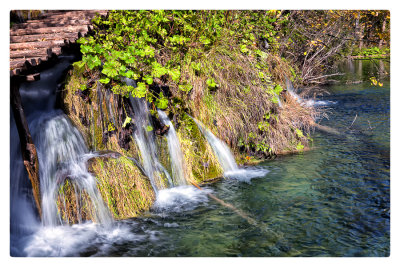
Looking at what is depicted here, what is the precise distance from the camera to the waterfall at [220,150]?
724 cm

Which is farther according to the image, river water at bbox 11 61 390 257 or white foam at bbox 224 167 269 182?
white foam at bbox 224 167 269 182

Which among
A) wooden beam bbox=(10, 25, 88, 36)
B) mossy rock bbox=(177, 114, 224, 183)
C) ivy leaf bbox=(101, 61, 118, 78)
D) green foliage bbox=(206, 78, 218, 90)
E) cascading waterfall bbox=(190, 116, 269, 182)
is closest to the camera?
wooden beam bbox=(10, 25, 88, 36)

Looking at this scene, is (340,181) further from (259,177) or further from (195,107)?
(195,107)

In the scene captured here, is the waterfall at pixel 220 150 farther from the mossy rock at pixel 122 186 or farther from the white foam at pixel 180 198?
the mossy rock at pixel 122 186

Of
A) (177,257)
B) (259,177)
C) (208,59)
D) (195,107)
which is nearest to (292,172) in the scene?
(259,177)

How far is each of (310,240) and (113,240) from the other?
257 cm

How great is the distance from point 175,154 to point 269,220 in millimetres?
2345

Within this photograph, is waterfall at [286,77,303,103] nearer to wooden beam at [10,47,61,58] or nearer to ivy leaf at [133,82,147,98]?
ivy leaf at [133,82,147,98]

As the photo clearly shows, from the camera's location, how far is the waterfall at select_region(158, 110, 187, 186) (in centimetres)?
668

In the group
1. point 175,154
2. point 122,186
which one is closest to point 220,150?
point 175,154

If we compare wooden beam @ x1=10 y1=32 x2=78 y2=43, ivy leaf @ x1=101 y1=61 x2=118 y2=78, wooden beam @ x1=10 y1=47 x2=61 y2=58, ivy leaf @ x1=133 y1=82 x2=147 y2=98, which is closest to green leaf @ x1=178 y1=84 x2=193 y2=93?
ivy leaf @ x1=133 y1=82 x2=147 y2=98

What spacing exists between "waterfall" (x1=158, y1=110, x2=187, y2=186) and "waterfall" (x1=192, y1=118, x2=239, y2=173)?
606mm

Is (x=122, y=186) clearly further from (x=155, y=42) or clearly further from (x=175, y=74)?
(x=155, y=42)

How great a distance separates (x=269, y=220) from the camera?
520 centimetres
